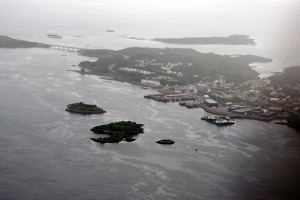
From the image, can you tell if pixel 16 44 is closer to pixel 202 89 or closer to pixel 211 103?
pixel 202 89

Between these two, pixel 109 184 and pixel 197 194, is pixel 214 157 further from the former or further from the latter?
pixel 109 184

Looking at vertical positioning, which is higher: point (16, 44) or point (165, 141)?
point (16, 44)

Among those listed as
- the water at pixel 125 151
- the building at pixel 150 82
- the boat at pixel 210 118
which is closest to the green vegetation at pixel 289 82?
the water at pixel 125 151

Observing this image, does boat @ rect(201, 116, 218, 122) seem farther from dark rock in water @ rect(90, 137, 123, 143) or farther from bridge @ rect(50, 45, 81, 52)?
bridge @ rect(50, 45, 81, 52)

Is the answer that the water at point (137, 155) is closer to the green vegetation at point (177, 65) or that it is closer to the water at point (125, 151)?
the water at point (125, 151)

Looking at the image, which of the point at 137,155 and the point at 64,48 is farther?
the point at 64,48

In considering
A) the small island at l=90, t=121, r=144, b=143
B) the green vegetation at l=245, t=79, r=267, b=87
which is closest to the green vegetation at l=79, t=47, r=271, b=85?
the green vegetation at l=245, t=79, r=267, b=87

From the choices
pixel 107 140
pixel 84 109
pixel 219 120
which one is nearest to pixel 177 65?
pixel 219 120
